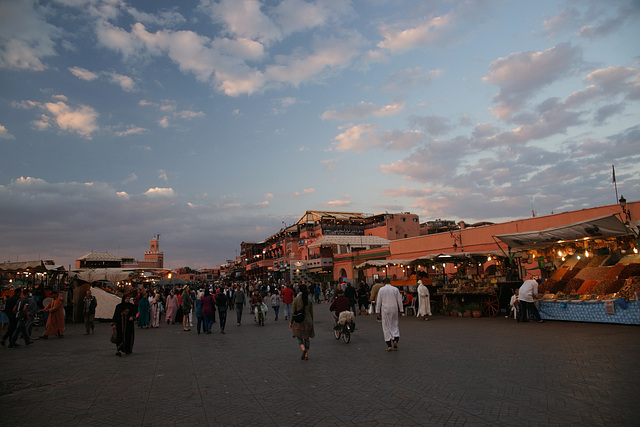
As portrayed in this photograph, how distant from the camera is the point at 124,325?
9938 mm

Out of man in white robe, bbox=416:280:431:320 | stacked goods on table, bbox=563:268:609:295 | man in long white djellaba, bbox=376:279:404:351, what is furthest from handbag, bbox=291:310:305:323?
stacked goods on table, bbox=563:268:609:295

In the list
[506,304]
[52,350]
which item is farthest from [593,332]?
[52,350]

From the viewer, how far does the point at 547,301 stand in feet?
43.4

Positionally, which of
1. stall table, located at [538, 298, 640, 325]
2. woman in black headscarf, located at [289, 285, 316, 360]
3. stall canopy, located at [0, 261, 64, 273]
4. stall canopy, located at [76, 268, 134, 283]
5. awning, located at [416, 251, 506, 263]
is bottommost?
stall table, located at [538, 298, 640, 325]

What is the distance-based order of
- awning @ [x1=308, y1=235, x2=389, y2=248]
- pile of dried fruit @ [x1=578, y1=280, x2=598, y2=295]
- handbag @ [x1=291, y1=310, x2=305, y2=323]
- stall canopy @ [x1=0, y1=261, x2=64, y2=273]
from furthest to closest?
awning @ [x1=308, y1=235, x2=389, y2=248] → stall canopy @ [x1=0, y1=261, x2=64, y2=273] → pile of dried fruit @ [x1=578, y1=280, x2=598, y2=295] → handbag @ [x1=291, y1=310, x2=305, y2=323]

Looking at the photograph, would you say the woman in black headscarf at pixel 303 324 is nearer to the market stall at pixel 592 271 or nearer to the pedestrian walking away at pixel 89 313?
the market stall at pixel 592 271

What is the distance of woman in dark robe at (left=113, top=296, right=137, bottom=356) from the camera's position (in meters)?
9.80

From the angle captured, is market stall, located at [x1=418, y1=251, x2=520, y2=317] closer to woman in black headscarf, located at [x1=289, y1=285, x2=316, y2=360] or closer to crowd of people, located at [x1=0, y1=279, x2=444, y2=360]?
crowd of people, located at [x1=0, y1=279, x2=444, y2=360]

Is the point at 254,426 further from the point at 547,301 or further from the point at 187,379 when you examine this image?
the point at 547,301

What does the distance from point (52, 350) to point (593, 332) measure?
14437 mm

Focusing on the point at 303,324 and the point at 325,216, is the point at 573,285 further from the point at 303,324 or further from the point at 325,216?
the point at 325,216

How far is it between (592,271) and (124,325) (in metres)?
14.4

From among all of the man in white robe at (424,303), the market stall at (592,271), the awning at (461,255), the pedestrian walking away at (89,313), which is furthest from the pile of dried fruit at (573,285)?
the pedestrian walking away at (89,313)

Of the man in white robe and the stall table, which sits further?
the man in white robe
